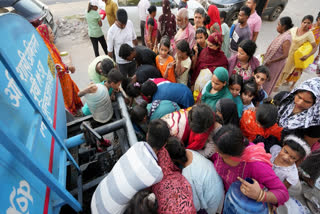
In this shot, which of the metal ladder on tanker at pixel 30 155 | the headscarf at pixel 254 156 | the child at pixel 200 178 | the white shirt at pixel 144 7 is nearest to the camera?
the metal ladder on tanker at pixel 30 155

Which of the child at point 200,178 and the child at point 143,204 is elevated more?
the child at point 143,204

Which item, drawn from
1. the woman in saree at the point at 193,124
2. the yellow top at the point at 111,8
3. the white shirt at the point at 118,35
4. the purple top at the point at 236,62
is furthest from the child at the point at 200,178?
the yellow top at the point at 111,8

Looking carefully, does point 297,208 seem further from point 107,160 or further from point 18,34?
point 18,34

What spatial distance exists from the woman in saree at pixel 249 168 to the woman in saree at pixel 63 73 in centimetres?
259

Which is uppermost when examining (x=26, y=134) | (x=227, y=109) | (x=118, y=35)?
(x=26, y=134)

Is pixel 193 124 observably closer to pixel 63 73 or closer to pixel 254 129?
pixel 254 129

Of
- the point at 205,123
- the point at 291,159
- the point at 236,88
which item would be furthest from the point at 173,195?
the point at 236,88

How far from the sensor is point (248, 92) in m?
2.43

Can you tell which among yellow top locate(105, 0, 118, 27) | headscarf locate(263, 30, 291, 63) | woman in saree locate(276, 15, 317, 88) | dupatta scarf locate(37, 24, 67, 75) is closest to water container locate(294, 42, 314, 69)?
woman in saree locate(276, 15, 317, 88)

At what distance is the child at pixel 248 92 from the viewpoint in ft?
7.92

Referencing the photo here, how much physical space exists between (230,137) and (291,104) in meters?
1.46

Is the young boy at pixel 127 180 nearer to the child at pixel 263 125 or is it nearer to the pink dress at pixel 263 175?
the pink dress at pixel 263 175

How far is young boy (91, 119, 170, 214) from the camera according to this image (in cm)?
115

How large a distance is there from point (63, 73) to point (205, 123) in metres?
2.43
